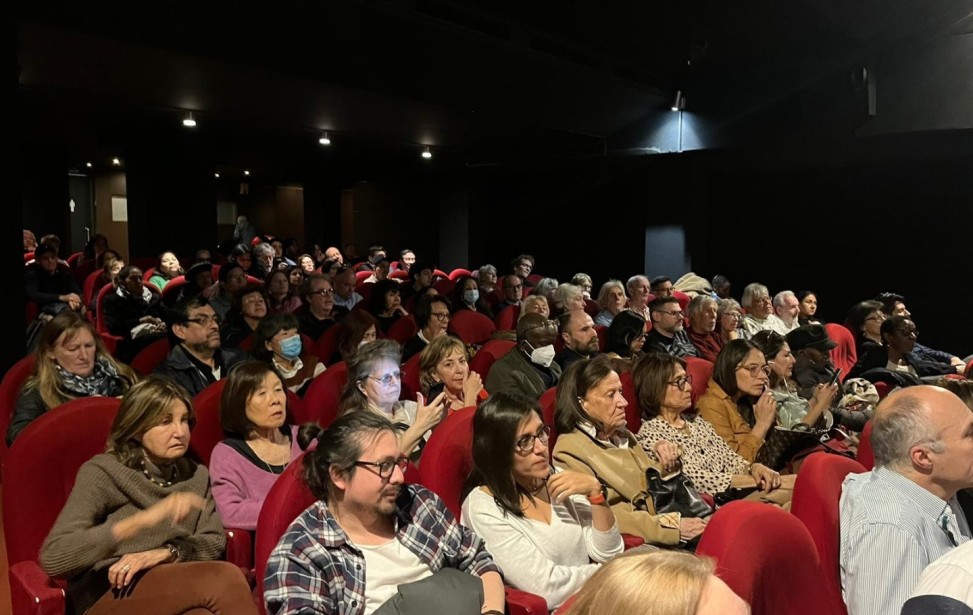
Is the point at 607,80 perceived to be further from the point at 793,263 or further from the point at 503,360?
the point at 503,360

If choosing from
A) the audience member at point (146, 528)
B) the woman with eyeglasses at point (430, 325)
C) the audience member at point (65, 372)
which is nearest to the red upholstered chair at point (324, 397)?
the audience member at point (65, 372)

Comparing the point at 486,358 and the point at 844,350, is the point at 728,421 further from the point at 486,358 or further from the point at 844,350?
the point at 844,350

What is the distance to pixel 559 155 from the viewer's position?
10945 millimetres

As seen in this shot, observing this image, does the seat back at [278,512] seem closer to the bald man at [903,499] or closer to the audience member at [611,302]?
the bald man at [903,499]

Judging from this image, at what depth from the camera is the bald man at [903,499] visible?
1.83m

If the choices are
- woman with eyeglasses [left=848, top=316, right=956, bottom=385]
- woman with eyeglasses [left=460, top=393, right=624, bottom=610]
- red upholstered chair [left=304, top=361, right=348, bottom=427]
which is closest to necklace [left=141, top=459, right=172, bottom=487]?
woman with eyeglasses [left=460, top=393, right=624, bottom=610]

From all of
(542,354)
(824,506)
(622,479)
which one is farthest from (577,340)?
(824,506)

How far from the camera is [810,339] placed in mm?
4816

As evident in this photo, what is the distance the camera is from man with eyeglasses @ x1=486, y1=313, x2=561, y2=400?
405cm

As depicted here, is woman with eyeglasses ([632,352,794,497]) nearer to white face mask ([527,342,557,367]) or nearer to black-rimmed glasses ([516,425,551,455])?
white face mask ([527,342,557,367])

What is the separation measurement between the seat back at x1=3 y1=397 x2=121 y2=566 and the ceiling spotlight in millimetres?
8690

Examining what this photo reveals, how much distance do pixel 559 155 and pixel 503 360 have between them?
23.7 feet

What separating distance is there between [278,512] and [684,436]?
6.09 feet

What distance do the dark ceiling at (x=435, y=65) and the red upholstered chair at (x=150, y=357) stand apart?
209 centimetres
